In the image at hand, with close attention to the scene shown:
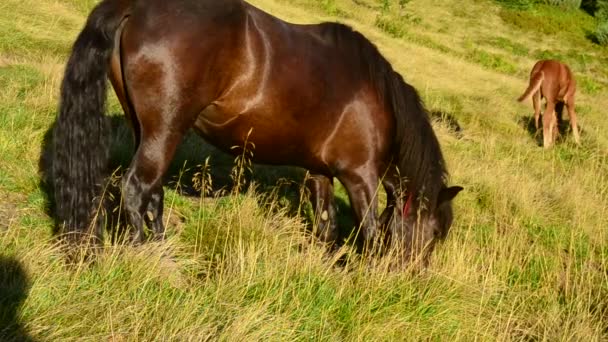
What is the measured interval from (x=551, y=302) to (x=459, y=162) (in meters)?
4.37

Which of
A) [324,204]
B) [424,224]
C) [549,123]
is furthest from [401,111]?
[549,123]

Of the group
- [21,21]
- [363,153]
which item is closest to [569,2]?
[21,21]

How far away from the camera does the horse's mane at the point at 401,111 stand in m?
5.08

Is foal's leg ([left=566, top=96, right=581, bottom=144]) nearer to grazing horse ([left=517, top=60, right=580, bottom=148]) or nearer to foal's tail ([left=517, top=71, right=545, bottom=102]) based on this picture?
grazing horse ([left=517, top=60, right=580, bottom=148])

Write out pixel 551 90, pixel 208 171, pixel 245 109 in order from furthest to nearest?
1. pixel 551 90
2. pixel 208 171
3. pixel 245 109

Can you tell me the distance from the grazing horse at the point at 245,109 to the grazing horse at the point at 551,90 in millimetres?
8950

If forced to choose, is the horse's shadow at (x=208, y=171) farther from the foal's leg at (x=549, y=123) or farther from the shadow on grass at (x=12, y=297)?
the foal's leg at (x=549, y=123)

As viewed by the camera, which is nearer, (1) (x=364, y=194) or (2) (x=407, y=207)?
(1) (x=364, y=194)

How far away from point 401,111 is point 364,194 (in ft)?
2.30

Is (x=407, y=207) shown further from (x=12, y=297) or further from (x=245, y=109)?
(x=12, y=297)

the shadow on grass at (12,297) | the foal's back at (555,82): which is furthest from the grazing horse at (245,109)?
the foal's back at (555,82)

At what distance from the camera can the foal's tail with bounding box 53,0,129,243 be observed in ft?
13.4

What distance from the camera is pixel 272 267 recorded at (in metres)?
4.04

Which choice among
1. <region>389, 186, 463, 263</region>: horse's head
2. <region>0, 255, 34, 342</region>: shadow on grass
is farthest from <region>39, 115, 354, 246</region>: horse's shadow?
<region>0, 255, 34, 342</region>: shadow on grass
